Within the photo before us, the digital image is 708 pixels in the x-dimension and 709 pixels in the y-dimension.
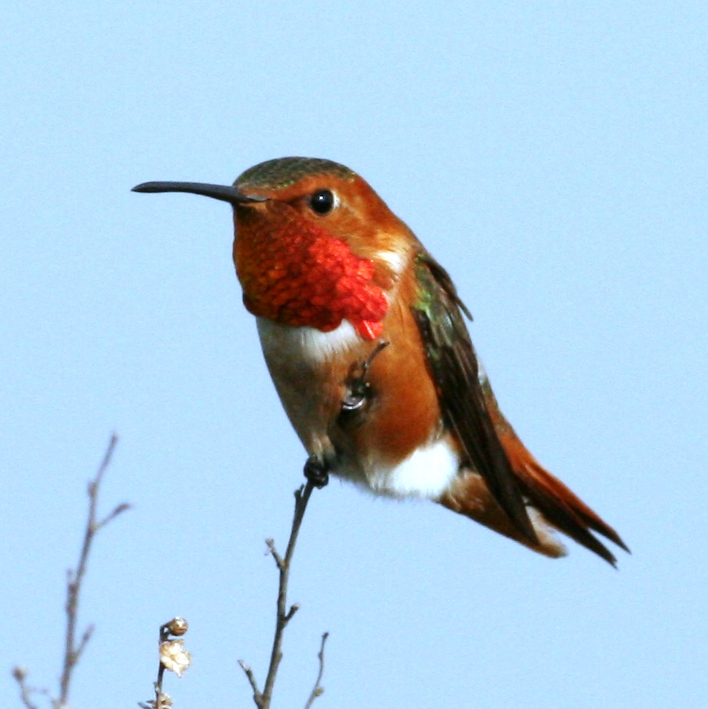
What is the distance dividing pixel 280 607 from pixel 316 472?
1585 millimetres

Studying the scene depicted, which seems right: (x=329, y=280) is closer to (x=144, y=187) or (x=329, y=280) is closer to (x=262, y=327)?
(x=262, y=327)

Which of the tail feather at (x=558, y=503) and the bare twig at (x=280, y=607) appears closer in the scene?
the bare twig at (x=280, y=607)

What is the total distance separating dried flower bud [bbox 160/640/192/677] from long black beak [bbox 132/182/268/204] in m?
1.63

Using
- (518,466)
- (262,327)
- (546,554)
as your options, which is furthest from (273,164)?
(546,554)

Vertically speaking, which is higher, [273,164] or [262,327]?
[273,164]

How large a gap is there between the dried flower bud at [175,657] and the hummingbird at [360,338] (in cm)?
123

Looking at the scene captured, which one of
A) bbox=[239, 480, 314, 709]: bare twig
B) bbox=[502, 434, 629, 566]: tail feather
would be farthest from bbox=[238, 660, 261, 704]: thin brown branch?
bbox=[502, 434, 629, 566]: tail feather

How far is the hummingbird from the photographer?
4.04 metres

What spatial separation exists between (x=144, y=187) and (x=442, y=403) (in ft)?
4.47

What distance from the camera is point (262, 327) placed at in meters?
4.20

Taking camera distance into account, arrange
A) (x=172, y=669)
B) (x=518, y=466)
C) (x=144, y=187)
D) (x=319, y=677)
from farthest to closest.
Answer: (x=518, y=466), (x=144, y=187), (x=319, y=677), (x=172, y=669)

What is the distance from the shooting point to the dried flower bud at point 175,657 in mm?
2629

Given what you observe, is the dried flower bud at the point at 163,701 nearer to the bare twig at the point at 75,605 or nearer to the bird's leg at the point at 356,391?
the bare twig at the point at 75,605

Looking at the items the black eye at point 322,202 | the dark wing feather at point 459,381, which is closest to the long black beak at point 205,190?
the black eye at point 322,202
